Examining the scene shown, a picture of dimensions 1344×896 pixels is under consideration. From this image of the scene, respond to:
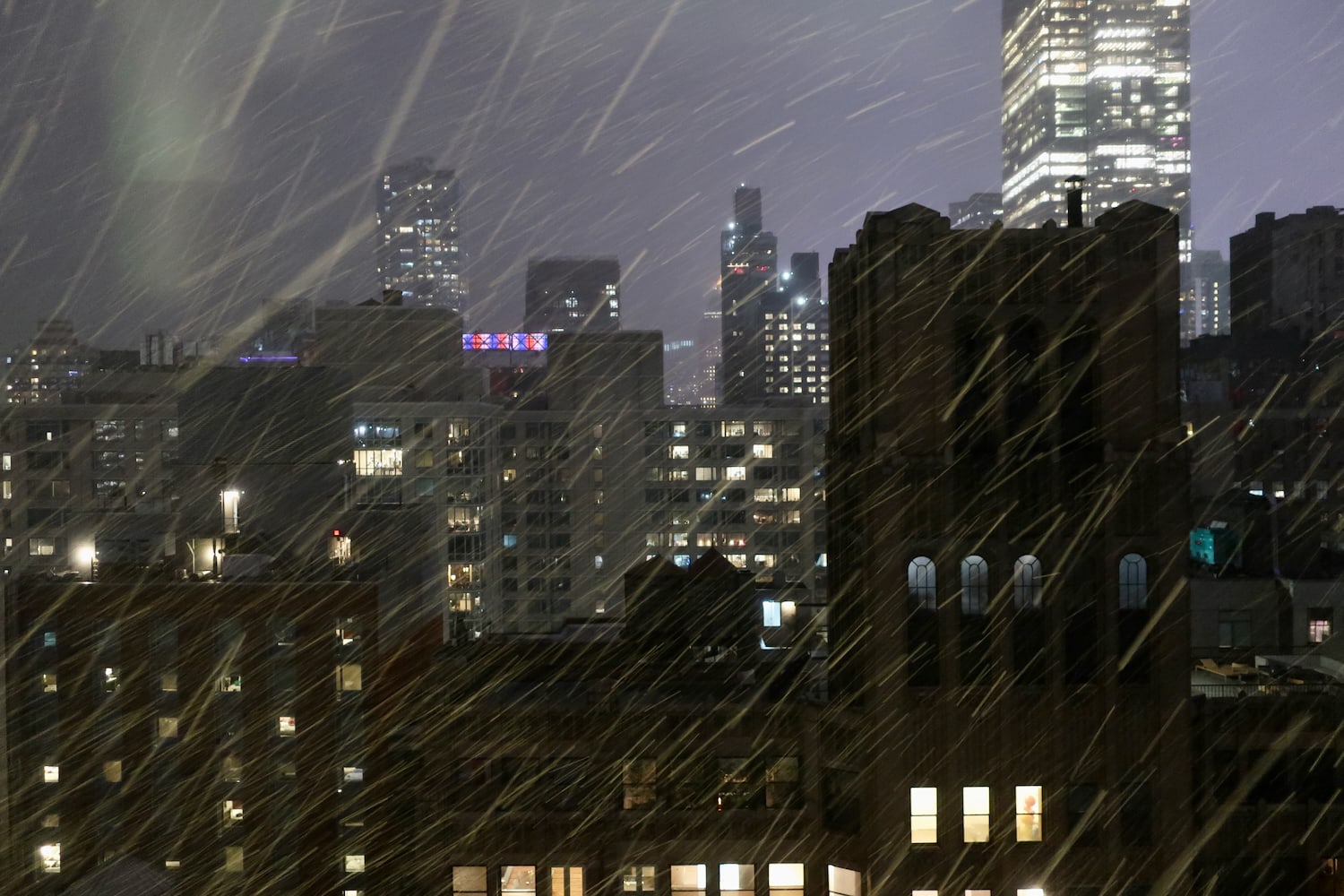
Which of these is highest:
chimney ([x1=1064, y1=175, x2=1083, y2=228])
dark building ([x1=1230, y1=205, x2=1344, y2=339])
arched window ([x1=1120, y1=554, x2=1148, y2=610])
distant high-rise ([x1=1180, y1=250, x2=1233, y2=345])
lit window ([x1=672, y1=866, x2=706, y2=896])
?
distant high-rise ([x1=1180, y1=250, x2=1233, y2=345])

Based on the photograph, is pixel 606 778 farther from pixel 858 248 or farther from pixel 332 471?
pixel 332 471

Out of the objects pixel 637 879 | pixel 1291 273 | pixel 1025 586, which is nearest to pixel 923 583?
pixel 1025 586

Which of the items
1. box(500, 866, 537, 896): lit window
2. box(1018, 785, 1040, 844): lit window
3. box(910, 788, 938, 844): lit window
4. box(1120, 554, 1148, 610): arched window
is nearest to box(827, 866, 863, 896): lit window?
box(910, 788, 938, 844): lit window

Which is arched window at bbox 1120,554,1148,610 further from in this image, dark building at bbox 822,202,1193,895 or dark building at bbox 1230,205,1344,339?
dark building at bbox 1230,205,1344,339

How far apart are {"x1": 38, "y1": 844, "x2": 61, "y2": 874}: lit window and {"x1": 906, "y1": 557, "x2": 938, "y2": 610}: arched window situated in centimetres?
2576

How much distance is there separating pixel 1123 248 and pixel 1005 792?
33.2ft

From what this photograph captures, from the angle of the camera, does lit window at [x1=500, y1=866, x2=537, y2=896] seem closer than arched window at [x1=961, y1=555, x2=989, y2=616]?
No

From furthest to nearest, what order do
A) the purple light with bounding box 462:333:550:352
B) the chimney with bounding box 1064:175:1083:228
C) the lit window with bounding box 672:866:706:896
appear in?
the purple light with bounding box 462:333:550:352
the chimney with bounding box 1064:175:1083:228
the lit window with bounding box 672:866:706:896

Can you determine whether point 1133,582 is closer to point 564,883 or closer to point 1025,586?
point 1025,586

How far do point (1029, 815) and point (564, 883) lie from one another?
875 centimetres

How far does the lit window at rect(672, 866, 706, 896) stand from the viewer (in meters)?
21.0

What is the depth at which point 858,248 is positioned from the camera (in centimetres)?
2108

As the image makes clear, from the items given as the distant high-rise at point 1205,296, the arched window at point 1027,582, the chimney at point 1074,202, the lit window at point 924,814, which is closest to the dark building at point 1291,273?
the chimney at point 1074,202

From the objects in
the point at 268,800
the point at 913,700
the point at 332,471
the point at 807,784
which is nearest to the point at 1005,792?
the point at 913,700
